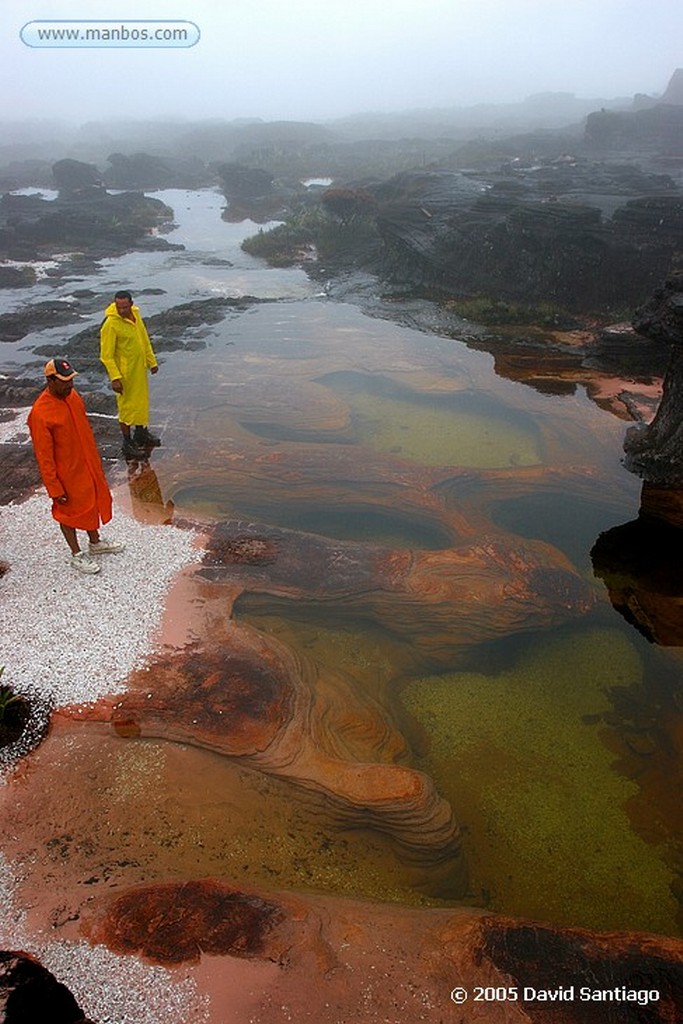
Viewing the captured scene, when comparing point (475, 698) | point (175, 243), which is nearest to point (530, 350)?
point (475, 698)

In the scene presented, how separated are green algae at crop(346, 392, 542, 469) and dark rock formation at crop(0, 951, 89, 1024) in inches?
256

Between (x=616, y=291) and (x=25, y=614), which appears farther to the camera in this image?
(x=616, y=291)

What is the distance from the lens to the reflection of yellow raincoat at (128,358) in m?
6.88

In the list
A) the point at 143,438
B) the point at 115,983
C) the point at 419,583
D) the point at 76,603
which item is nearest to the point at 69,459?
the point at 76,603

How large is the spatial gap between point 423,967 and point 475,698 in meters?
2.10

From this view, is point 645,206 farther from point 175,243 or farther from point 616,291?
point 175,243

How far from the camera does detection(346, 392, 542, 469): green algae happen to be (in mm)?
8148

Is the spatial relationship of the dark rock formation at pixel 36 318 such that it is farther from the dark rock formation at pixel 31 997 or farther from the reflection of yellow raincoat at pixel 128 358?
the dark rock formation at pixel 31 997

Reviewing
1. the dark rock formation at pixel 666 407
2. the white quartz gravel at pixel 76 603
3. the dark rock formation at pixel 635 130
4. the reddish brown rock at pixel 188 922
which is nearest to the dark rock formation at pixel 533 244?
the dark rock formation at pixel 666 407

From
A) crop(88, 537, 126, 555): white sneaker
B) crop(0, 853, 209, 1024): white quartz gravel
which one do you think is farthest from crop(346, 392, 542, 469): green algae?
crop(0, 853, 209, 1024): white quartz gravel

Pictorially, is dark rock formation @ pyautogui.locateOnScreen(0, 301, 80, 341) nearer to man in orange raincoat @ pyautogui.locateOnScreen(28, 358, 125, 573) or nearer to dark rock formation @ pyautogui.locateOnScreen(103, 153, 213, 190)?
man in orange raincoat @ pyautogui.locateOnScreen(28, 358, 125, 573)

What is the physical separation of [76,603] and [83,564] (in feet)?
1.49

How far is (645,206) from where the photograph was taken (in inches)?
575

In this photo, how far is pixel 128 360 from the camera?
711 centimetres
